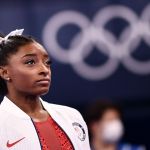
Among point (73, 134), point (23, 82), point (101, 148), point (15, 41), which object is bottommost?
point (101, 148)

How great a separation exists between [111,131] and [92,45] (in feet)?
5.07

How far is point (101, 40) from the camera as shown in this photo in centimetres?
675

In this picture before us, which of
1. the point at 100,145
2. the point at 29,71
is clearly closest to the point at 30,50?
the point at 29,71

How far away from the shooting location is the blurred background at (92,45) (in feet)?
21.9

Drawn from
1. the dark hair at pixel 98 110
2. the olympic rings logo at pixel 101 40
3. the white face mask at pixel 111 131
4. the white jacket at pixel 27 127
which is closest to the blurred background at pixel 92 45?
the olympic rings logo at pixel 101 40

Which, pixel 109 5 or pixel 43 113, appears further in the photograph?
pixel 109 5

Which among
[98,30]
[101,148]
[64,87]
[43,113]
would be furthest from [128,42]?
[43,113]

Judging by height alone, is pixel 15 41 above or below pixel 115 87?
above

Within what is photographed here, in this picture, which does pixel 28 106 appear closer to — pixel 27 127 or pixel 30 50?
pixel 27 127

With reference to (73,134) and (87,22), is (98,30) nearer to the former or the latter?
(87,22)

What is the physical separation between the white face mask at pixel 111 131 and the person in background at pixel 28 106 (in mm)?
2108

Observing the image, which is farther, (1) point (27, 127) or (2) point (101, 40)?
(2) point (101, 40)

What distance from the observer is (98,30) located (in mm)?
6746

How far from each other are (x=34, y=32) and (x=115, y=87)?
1034 mm
